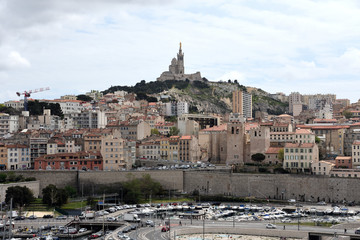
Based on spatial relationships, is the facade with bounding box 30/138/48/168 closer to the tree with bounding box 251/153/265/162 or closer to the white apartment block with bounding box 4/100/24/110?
the tree with bounding box 251/153/265/162

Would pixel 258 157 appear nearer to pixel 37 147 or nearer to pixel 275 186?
pixel 275 186

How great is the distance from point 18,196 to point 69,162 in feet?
53.4

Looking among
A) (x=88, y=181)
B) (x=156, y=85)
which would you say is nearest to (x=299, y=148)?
(x=88, y=181)

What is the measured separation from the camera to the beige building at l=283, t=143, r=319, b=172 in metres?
83.2

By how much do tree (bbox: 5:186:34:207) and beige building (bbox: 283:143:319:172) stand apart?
35715 millimetres

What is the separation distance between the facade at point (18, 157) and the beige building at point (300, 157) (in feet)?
134

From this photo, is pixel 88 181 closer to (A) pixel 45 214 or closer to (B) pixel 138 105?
(A) pixel 45 214

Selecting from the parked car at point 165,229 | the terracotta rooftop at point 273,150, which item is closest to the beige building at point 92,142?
the terracotta rooftop at point 273,150

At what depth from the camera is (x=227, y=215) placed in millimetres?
70625

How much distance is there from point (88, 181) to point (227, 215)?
2274 centimetres

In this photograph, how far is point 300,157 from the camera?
84125mm

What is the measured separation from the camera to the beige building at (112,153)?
3509 inches

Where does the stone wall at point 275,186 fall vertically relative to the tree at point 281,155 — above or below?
below

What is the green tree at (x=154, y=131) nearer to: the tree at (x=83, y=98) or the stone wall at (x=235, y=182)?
the stone wall at (x=235, y=182)
